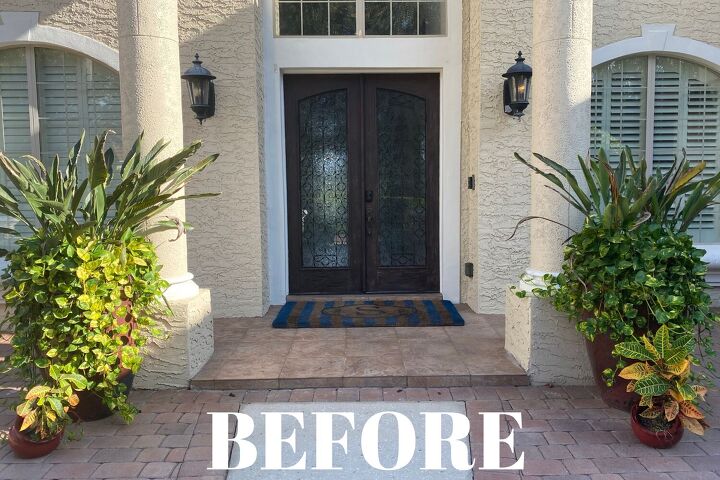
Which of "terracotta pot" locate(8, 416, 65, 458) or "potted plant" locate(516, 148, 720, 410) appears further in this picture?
"potted plant" locate(516, 148, 720, 410)

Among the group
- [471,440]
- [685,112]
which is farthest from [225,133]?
[685,112]

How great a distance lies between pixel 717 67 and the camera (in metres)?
5.30

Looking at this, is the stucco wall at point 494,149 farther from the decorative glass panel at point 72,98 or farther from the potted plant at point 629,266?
the decorative glass panel at point 72,98

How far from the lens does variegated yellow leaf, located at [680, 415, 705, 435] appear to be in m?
2.50

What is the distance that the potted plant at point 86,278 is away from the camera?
Answer: 268 cm

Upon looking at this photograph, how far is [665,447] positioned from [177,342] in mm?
2748

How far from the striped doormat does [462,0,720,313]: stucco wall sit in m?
0.45

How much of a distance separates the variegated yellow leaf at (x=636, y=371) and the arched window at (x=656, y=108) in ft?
10.7

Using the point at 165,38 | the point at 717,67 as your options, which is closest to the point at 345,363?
the point at 165,38

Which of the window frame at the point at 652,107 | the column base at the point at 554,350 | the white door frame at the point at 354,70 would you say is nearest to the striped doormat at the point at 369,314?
the white door frame at the point at 354,70

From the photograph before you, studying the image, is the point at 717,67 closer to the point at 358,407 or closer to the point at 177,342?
the point at 358,407

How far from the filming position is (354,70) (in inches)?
215

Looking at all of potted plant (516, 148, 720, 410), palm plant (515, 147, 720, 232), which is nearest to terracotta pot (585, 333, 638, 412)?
potted plant (516, 148, 720, 410)

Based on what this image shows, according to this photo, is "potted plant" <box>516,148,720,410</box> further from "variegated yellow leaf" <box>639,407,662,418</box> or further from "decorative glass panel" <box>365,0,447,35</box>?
"decorative glass panel" <box>365,0,447,35</box>
